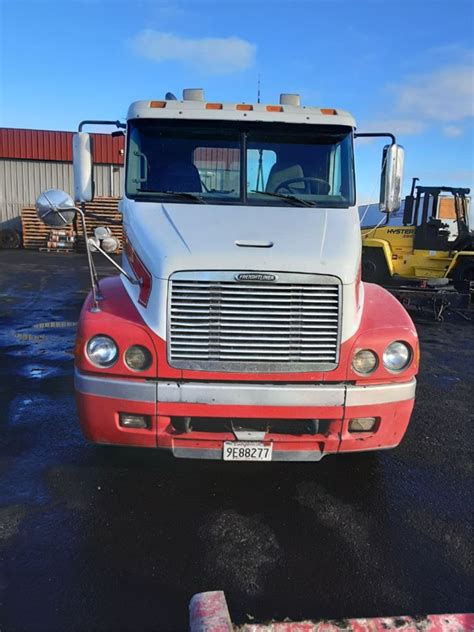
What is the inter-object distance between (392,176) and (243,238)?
6.71 ft

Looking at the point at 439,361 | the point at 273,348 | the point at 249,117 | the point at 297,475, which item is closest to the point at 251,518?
the point at 297,475

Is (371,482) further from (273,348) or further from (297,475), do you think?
(273,348)

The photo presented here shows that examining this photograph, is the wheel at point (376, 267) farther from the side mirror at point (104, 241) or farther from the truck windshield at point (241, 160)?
the side mirror at point (104, 241)

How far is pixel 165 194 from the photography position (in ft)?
13.2

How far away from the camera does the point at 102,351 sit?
121 inches

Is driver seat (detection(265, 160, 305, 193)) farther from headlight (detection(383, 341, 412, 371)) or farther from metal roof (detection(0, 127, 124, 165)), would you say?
metal roof (detection(0, 127, 124, 165))

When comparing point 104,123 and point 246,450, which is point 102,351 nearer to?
point 246,450

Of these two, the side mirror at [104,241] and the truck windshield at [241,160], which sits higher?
the truck windshield at [241,160]

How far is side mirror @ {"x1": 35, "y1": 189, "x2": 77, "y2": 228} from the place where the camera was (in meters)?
3.61

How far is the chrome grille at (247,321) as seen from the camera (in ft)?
9.96

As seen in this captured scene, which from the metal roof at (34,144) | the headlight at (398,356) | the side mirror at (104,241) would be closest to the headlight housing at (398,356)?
the headlight at (398,356)

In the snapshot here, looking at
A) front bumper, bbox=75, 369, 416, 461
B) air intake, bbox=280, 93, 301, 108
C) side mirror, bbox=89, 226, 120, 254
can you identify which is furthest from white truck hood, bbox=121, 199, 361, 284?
air intake, bbox=280, 93, 301, 108

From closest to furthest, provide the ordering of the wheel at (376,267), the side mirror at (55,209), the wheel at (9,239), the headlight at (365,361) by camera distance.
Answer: the headlight at (365,361) → the side mirror at (55,209) → the wheel at (376,267) → the wheel at (9,239)

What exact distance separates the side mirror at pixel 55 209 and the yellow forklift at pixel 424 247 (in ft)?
33.3
